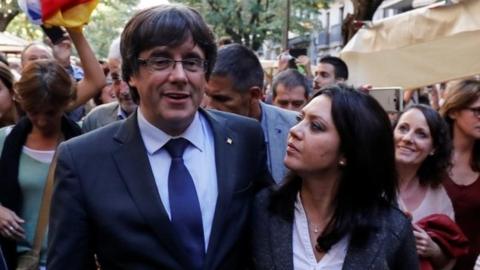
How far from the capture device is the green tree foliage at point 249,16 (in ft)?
85.0

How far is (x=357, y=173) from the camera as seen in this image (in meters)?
2.95

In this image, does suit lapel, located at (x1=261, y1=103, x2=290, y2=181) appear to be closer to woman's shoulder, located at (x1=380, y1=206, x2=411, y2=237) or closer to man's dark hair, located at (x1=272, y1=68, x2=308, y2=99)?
woman's shoulder, located at (x1=380, y1=206, x2=411, y2=237)

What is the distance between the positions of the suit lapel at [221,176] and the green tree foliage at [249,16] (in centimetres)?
2183

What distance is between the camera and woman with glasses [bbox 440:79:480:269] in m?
4.52

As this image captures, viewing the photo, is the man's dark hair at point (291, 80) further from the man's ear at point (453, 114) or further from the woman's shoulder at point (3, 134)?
the woman's shoulder at point (3, 134)

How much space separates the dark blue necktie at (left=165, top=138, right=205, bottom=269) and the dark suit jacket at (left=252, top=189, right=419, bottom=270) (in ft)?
1.00

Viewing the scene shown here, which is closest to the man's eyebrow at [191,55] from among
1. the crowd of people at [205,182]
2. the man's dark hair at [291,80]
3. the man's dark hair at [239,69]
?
the crowd of people at [205,182]

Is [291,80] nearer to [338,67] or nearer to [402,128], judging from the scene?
[402,128]

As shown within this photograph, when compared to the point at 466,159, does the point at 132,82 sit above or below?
above

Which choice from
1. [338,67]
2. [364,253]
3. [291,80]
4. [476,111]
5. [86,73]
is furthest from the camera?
[338,67]

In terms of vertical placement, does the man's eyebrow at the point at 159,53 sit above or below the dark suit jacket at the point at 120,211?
above

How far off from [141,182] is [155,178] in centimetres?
7

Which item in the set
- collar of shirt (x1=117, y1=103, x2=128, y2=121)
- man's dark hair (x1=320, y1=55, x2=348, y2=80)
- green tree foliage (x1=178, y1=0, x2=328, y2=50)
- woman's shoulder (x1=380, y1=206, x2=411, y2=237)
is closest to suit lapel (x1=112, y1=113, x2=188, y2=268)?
woman's shoulder (x1=380, y1=206, x2=411, y2=237)

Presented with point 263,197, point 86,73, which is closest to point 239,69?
point 86,73
